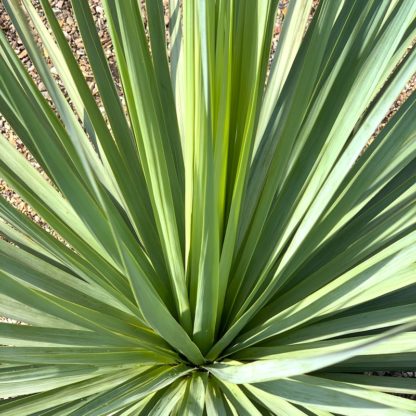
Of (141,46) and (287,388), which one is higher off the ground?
(141,46)

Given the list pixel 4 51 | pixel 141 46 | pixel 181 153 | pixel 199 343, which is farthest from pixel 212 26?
pixel 199 343

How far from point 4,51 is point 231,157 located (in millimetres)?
475

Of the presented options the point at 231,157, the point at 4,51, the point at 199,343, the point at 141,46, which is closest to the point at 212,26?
the point at 141,46

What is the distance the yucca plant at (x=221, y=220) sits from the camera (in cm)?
99

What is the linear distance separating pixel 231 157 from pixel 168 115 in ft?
0.92

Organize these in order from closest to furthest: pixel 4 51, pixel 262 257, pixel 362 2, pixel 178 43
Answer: pixel 4 51, pixel 362 2, pixel 262 257, pixel 178 43

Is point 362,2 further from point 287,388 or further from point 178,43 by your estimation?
point 287,388

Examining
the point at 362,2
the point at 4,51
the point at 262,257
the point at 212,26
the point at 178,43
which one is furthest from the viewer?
the point at 178,43

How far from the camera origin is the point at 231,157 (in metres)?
1.15

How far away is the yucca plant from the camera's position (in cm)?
99

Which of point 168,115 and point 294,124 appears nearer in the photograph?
point 294,124

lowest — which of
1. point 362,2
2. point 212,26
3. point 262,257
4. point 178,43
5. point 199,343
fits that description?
point 199,343

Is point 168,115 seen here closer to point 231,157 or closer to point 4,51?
point 231,157

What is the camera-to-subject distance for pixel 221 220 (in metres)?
1.15
